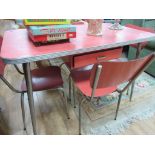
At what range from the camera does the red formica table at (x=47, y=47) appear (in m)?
0.72

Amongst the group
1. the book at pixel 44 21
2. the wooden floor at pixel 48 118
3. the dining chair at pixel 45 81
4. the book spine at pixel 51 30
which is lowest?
the wooden floor at pixel 48 118

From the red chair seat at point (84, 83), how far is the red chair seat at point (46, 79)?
0.12m

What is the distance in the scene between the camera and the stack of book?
79cm

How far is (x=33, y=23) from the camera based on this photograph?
0.86 meters

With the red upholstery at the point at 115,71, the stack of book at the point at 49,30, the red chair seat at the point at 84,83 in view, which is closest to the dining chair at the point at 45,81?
the red chair seat at the point at 84,83

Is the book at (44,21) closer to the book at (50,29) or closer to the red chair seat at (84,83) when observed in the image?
the book at (50,29)

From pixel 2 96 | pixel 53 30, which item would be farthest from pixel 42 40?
pixel 2 96

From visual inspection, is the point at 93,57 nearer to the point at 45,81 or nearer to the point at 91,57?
the point at 91,57

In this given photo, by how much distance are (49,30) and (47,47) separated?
0.30 feet

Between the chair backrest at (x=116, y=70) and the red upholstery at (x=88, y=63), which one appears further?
the red upholstery at (x=88, y=63)

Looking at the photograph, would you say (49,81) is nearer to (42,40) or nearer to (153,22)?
(42,40)

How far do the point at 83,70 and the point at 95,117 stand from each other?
0.45m

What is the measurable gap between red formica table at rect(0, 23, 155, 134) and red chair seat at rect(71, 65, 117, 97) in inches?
11.2

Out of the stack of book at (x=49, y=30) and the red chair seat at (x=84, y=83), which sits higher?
the stack of book at (x=49, y=30)
